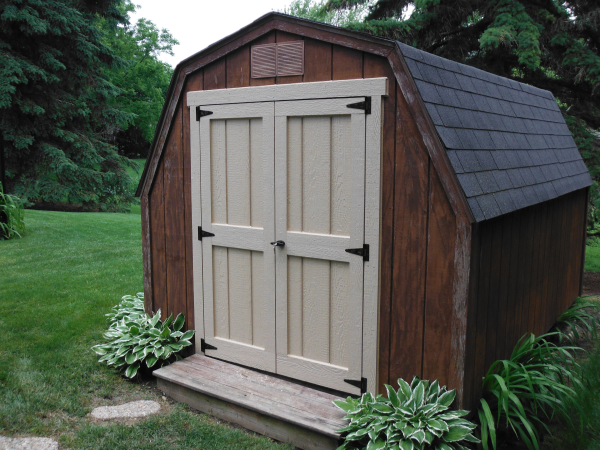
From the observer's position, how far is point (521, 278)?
429cm

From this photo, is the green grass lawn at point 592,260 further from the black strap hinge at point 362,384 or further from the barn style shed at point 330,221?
the black strap hinge at point 362,384

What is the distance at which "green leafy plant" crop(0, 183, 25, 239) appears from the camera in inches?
392

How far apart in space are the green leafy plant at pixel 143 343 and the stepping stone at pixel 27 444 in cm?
93

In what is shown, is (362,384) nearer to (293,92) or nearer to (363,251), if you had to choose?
(363,251)

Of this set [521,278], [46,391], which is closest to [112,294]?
[46,391]

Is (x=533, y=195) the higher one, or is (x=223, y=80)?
(x=223, y=80)

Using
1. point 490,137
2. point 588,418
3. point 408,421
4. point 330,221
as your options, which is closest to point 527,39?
point 490,137

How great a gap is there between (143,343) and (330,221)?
1985 millimetres

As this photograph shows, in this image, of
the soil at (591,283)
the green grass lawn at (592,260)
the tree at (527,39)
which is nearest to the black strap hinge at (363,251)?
the soil at (591,283)

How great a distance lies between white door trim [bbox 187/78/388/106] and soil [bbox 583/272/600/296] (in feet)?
21.6

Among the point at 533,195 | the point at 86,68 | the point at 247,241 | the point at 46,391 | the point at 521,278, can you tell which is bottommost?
the point at 46,391

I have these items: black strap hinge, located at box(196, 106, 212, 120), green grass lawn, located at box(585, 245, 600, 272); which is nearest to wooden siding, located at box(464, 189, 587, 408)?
black strap hinge, located at box(196, 106, 212, 120)

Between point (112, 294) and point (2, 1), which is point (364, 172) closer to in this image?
point (112, 294)

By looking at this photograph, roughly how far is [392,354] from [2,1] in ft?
57.9
